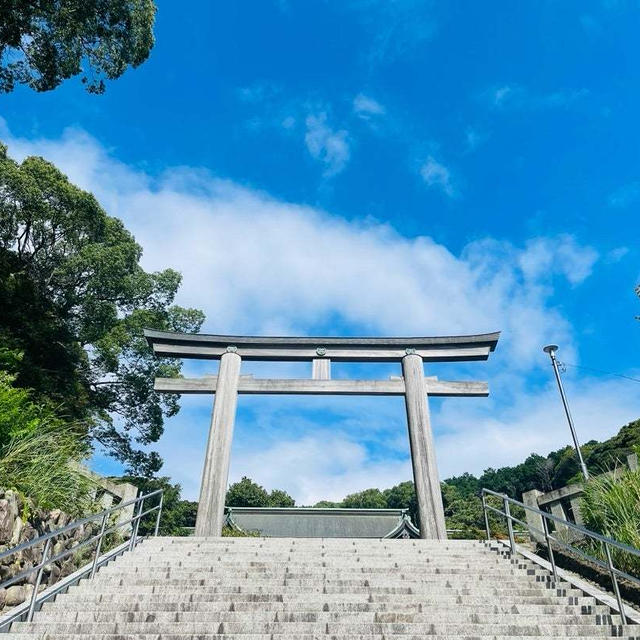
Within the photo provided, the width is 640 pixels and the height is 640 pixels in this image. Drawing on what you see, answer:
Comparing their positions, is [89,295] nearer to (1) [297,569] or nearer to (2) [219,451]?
(2) [219,451]

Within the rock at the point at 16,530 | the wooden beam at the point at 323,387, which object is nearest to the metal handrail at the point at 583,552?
the wooden beam at the point at 323,387

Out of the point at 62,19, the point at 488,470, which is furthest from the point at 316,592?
the point at 488,470

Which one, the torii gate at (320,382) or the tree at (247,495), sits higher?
the tree at (247,495)

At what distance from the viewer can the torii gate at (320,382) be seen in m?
7.40

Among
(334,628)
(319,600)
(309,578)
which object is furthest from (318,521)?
(334,628)

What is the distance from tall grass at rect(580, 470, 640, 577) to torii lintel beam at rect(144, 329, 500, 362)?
3780 millimetres

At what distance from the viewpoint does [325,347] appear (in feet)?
30.5

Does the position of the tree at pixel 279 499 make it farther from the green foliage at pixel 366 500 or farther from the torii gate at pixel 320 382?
the torii gate at pixel 320 382

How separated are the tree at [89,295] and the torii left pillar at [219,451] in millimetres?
6455

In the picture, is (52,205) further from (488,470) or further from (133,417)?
(488,470)

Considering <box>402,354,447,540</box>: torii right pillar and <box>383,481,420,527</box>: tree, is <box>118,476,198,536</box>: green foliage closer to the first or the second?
<box>402,354,447,540</box>: torii right pillar

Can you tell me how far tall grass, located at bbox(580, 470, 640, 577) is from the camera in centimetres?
454

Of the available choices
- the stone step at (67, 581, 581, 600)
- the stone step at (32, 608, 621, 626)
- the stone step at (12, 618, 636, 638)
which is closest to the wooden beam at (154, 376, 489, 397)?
the stone step at (67, 581, 581, 600)

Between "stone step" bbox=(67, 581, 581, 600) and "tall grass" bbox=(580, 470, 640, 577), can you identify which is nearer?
"stone step" bbox=(67, 581, 581, 600)
